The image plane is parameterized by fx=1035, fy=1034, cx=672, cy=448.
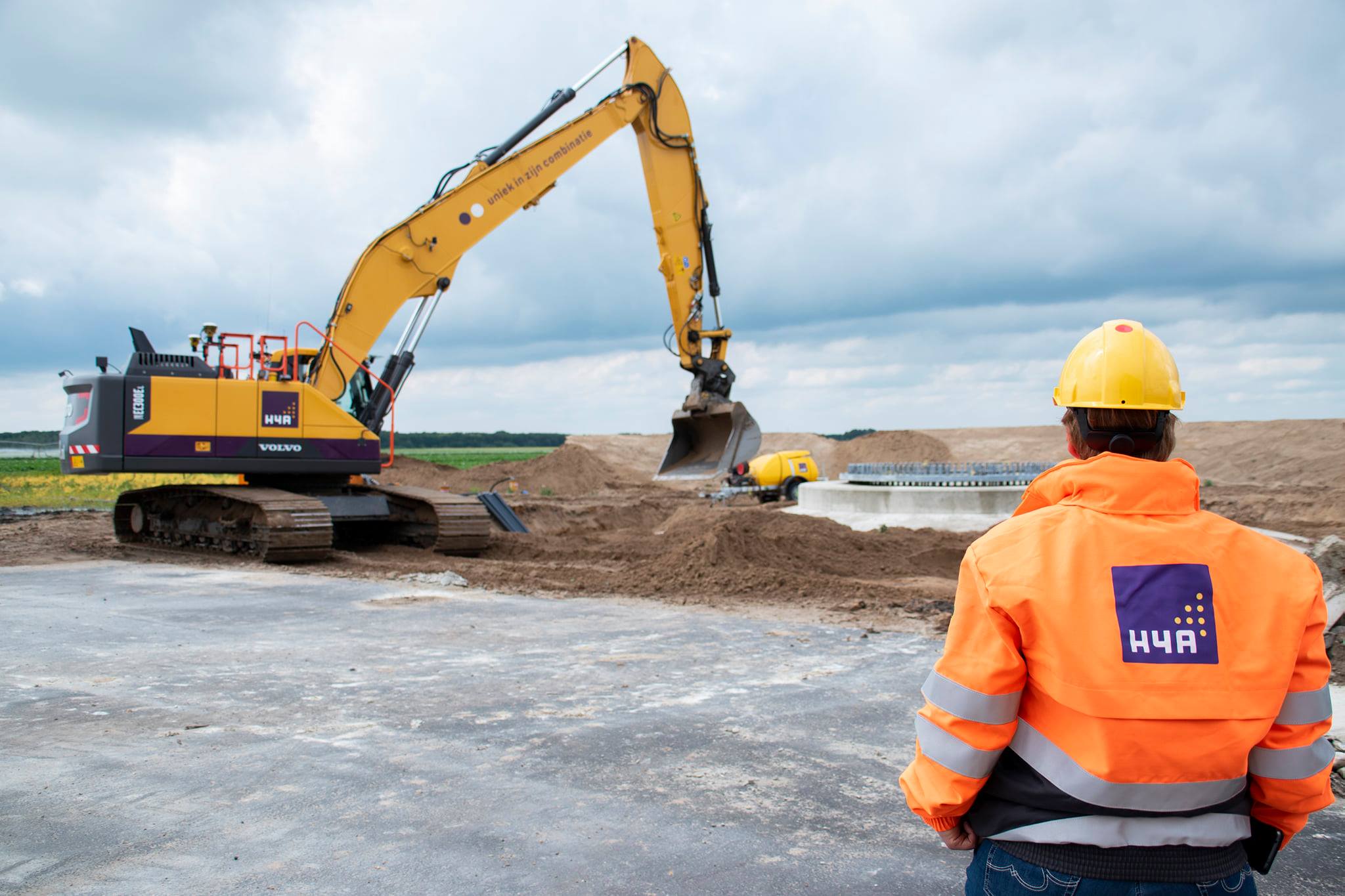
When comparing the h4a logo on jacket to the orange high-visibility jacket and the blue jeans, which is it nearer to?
the orange high-visibility jacket

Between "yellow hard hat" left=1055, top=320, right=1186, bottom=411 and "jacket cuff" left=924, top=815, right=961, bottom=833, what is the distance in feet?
2.79

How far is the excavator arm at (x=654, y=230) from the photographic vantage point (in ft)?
45.9

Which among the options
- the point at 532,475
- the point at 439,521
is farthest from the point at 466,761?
the point at 532,475

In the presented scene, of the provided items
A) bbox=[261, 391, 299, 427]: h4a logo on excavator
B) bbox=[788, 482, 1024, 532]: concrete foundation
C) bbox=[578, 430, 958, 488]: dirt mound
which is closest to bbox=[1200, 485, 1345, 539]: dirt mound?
bbox=[788, 482, 1024, 532]: concrete foundation

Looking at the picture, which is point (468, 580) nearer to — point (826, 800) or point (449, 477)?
point (826, 800)

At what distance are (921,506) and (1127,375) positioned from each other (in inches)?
573

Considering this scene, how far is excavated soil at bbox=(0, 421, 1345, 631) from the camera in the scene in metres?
10.4

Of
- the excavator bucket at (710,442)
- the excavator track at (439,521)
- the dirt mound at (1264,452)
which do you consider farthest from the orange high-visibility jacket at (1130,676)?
the dirt mound at (1264,452)

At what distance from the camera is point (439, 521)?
1378 centimetres

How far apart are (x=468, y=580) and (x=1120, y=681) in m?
10.1

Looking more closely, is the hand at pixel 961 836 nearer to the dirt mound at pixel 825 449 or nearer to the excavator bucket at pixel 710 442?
the excavator bucket at pixel 710 442

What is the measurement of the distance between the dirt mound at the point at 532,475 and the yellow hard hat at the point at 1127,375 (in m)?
29.5

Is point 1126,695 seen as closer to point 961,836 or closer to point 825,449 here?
point 961,836

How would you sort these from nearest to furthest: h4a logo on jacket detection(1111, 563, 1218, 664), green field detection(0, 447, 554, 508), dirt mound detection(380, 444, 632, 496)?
h4a logo on jacket detection(1111, 563, 1218, 664), green field detection(0, 447, 554, 508), dirt mound detection(380, 444, 632, 496)
